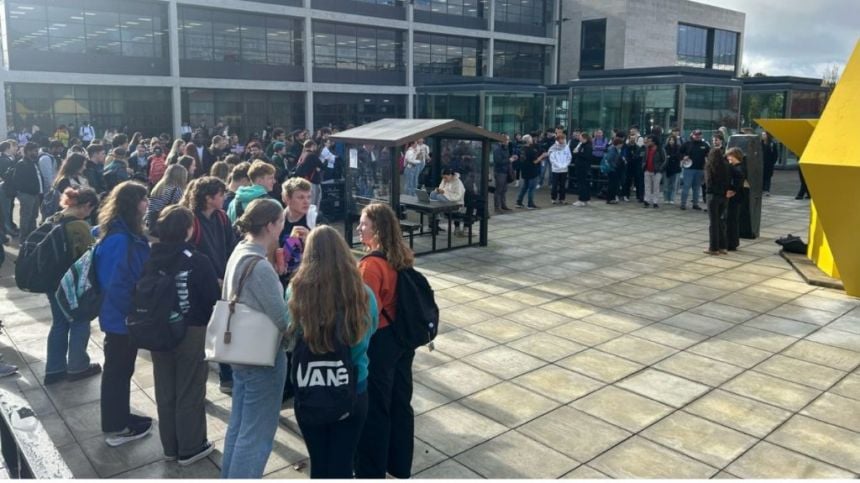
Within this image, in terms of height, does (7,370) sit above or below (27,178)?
below

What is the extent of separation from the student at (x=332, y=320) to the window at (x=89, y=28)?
29931 millimetres

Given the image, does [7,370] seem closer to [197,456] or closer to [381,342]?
[197,456]

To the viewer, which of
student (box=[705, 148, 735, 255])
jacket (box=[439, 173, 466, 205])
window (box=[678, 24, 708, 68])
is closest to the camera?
student (box=[705, 148, 735, 255])

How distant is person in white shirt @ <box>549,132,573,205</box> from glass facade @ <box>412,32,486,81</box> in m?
25.3

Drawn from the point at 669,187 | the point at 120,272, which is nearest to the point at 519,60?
the point at 669,187

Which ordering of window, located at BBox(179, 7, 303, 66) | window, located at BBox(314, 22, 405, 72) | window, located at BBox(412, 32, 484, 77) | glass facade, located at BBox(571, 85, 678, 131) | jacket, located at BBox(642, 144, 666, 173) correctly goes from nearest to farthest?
jacket, located at BBox(642, 144, 666, 173) → glass facade, located at BBox(571, 85, 678, 131) → window, located at BBox(179, 7, 303, 66) → window, located at BBox(314, 22, 405, 72) → window, located at BBox(412, 32, 484, 77)

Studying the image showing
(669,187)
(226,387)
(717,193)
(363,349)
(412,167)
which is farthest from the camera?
(669,187)

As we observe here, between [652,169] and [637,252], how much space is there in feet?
17.7

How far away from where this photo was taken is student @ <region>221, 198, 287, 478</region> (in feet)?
12.3

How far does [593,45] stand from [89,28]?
103ft

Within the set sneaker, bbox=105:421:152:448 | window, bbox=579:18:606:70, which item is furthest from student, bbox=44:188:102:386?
window, bbox=579:18:606:70

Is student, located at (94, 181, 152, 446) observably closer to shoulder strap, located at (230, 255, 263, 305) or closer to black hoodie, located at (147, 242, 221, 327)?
black hoodie, located at (147, 242, 221, 327)

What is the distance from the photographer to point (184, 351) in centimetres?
450

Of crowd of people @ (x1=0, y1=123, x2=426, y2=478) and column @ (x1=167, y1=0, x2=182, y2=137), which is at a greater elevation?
column @ (x1=167, y1=0, x2=182, y2=137)
